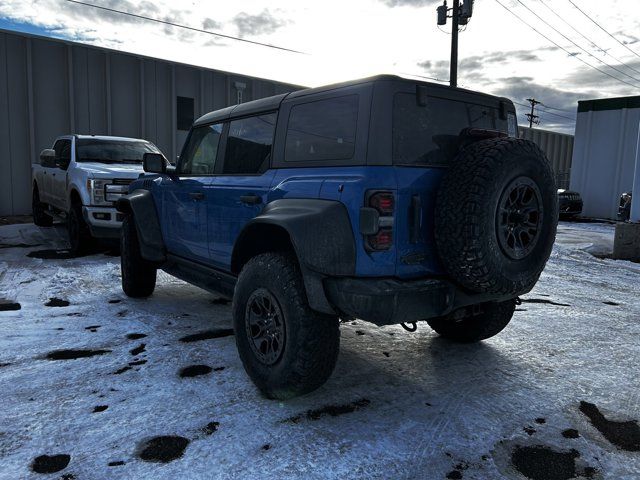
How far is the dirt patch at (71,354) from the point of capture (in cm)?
360

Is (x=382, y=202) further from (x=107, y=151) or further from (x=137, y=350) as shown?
(x=107, y=151)

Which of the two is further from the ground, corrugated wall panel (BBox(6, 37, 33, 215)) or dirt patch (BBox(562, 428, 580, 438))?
corrugated wall panel (BBox(6, 37, 33, 215))

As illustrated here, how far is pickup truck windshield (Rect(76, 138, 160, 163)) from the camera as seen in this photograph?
27.3 ft

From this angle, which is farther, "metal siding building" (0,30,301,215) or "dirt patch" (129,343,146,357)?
"metal siding building" (0,30,301,215)

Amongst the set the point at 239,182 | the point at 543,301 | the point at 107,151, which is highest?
the point at 107,151

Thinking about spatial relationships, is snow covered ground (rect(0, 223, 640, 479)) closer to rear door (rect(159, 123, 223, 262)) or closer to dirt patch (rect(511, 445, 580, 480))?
dirt patch (rect(511, 445, 580, 480))

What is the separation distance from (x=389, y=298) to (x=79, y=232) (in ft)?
21.3

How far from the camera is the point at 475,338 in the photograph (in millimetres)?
3998

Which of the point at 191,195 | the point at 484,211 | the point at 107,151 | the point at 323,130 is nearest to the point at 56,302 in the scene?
the point at 191,195

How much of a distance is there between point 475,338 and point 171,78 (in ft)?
43.7

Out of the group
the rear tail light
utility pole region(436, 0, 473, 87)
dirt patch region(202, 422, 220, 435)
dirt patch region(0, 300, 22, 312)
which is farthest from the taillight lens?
utility pole region(436, 0, 473, 87)

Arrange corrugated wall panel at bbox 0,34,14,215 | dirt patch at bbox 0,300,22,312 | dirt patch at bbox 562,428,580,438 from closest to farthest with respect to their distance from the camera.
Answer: dirt patch at bbox 562,428,580,438 < dirt patch at bbox 0,300,22,312 < corrugated wall panel at bbox 0,34,14,215

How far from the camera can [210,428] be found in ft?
8.71

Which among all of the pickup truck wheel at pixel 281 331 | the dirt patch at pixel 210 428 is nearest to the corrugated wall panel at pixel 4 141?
the pickup truck wheel at pixel 281 331
